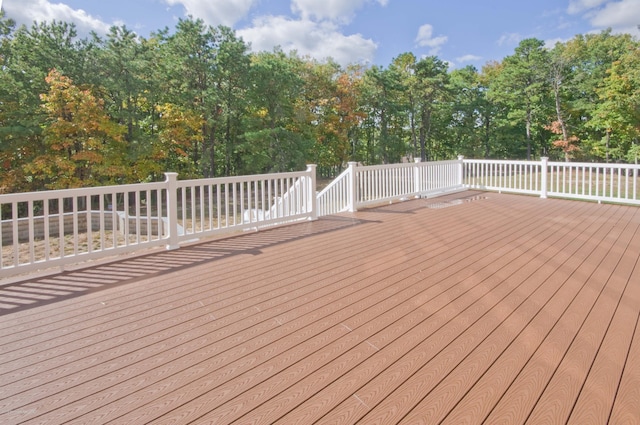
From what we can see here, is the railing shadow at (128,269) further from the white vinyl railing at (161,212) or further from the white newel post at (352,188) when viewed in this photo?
the white newel post at (352,188)

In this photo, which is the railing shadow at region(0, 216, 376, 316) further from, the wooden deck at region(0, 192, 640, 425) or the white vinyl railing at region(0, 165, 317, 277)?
the white vinyl railing at region(0, 165, 317, 277)

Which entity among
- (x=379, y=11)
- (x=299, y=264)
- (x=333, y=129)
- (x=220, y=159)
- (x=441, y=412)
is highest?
(x=379, y=11)

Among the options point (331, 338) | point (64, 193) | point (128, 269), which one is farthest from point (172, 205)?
point (331, 338)

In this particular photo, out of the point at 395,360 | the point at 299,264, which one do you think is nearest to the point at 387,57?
the point at 299,264

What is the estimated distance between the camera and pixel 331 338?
2121mm

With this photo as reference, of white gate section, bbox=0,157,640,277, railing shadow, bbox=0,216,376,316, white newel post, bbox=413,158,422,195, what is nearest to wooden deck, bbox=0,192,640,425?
railing shadow, bbox=0,216,376,316

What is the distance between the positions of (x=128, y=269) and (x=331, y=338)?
2265mm

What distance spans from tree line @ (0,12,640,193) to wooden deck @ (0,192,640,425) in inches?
489

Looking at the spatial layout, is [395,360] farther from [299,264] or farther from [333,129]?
[333,129]

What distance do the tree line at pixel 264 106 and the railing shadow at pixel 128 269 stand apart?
1136cm

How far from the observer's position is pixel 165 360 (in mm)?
1916

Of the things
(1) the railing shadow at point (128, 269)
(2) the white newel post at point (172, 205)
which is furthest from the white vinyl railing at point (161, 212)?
(1) the railing shadow at point (128, 269)

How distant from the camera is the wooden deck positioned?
155 centimetres

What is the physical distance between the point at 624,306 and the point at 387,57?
23980mm
